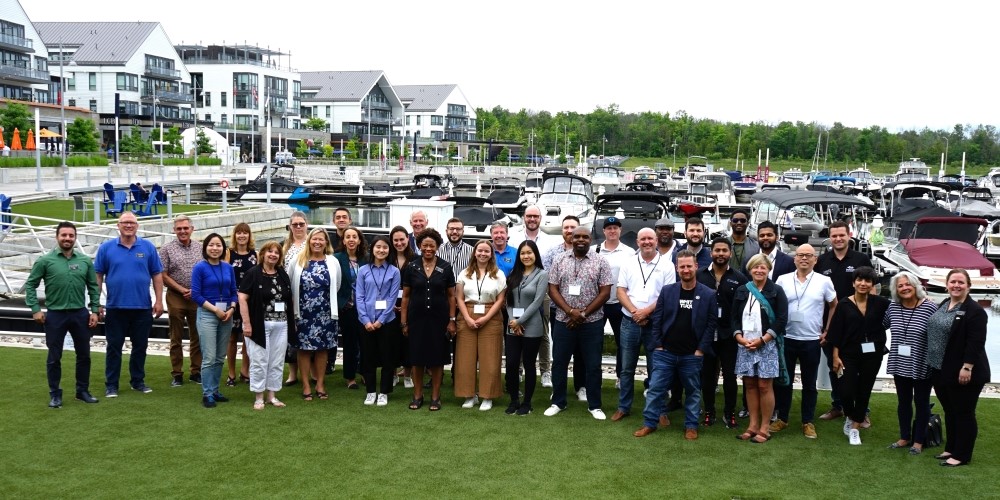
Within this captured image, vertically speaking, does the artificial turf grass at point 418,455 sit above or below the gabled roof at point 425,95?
below

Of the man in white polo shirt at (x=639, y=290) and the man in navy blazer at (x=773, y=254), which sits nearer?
the man in white polo shirt at (x=639, y=290)

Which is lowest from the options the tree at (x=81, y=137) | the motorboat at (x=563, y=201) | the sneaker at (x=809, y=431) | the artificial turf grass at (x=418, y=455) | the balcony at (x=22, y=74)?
the artificial turf grass at (x=418, y=455)

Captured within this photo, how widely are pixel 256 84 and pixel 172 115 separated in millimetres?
9930

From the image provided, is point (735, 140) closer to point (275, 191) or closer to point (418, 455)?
point (275, 191)

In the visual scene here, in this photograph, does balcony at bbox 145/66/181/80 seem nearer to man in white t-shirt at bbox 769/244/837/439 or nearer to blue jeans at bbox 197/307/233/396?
blue jeans at bbox 197/307/233/396

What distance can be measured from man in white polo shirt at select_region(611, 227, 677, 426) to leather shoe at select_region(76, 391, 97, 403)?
4905mm

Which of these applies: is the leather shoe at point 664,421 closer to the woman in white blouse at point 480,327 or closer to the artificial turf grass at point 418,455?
the artificial turf grass at point 418,455

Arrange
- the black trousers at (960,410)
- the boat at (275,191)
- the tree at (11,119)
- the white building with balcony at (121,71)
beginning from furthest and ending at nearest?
the white building with balcony at (121,71) → the tree at (11,119) → the boat at (275,191) → the black trousers at (960,410)

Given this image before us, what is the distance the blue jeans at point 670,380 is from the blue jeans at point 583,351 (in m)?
0.63

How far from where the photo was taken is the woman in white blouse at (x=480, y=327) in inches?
316

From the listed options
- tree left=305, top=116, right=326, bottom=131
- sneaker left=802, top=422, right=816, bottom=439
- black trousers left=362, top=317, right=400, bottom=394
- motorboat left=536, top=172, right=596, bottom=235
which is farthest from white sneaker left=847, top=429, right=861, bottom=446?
tree left=305, top=116, right=326, bottom=131

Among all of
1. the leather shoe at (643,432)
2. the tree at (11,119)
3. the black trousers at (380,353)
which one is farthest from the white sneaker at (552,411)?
the tree at (11,119)

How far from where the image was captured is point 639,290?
305 inches

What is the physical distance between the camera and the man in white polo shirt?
772cm
